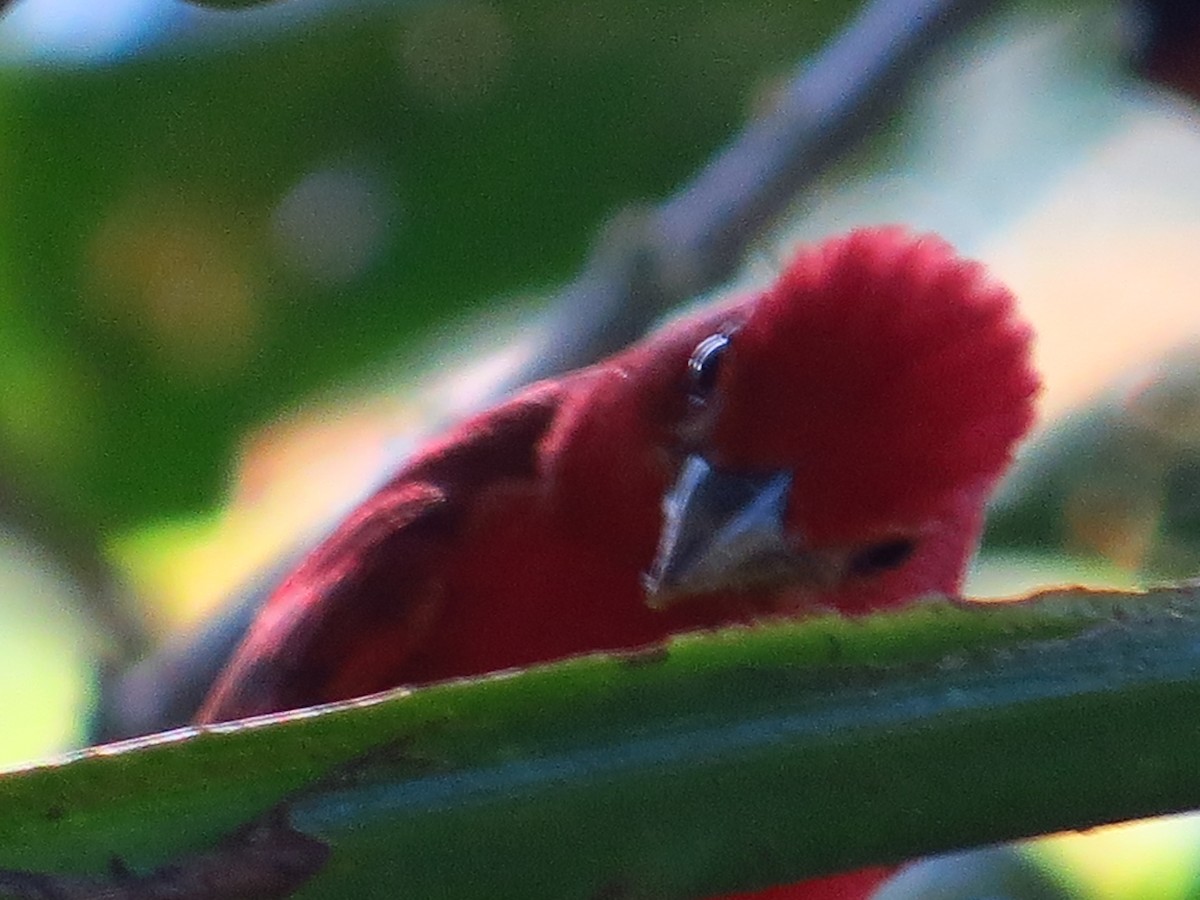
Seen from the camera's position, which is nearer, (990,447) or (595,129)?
(990,447)

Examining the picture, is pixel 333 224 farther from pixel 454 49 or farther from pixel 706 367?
pixel 706 367

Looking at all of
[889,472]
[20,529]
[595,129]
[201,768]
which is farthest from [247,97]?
[201,768]

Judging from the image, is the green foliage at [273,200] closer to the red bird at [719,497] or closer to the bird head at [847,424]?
the red bird at [719,497]

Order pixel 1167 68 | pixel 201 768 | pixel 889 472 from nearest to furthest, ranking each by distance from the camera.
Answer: pixel 201 768
pixel 889 472
pixel 1167 68

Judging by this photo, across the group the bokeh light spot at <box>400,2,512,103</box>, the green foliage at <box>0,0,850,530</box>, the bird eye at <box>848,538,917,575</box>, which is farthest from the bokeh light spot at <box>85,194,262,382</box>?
the bird eye at <box>848,538,917,575</box>

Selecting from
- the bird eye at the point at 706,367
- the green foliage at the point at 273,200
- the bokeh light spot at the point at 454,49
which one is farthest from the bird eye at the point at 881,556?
the bokeh light spot at the point at 454,49

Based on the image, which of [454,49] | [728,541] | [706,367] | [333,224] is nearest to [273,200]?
[333,224]

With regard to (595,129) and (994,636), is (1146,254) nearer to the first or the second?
(595,129)
